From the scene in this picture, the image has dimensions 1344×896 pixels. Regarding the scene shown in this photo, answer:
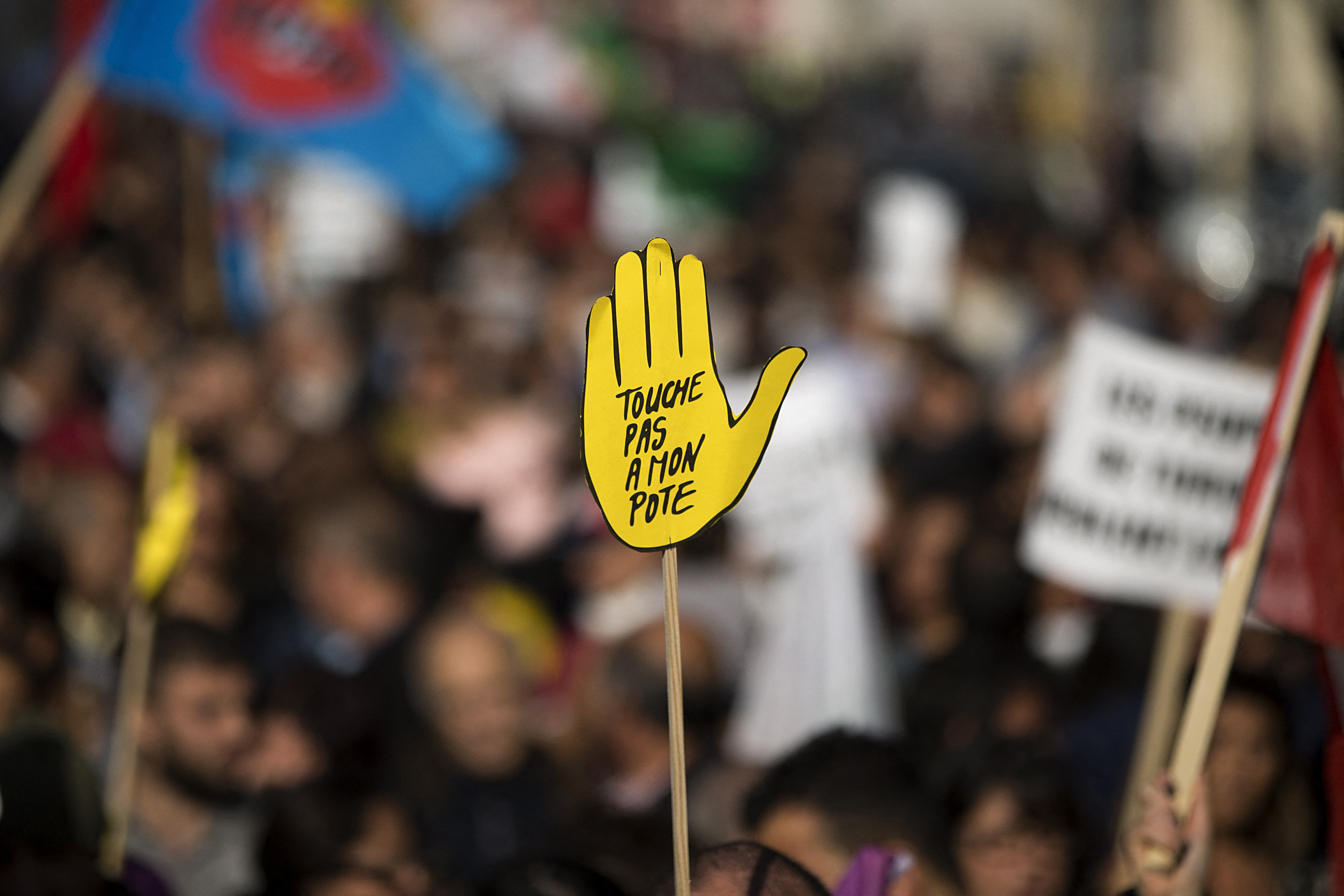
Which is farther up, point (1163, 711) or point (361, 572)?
point (1163, 711)

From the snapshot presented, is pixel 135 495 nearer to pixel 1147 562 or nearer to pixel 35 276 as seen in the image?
pixel 35 276

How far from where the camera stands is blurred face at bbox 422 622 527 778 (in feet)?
11.4

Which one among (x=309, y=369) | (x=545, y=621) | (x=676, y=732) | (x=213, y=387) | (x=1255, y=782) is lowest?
(x=545, y=621)

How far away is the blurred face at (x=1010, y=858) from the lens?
8.48ft

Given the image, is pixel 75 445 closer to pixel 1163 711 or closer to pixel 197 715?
pixel 197 715

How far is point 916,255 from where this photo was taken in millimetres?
8734

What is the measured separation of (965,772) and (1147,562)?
2.53ft

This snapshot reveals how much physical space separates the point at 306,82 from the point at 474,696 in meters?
2.78

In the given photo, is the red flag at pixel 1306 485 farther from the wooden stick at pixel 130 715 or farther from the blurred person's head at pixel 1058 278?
the blurred person's head at pixel 1058 278

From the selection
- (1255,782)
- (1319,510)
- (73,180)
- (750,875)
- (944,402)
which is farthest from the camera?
(73,180)

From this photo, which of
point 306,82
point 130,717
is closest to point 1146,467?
point 130,717

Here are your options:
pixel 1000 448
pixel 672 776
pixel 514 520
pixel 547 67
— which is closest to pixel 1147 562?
pixel 672 776

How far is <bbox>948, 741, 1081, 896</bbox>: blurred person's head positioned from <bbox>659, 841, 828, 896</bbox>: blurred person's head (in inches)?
24.9

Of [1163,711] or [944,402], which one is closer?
[1163,711]
